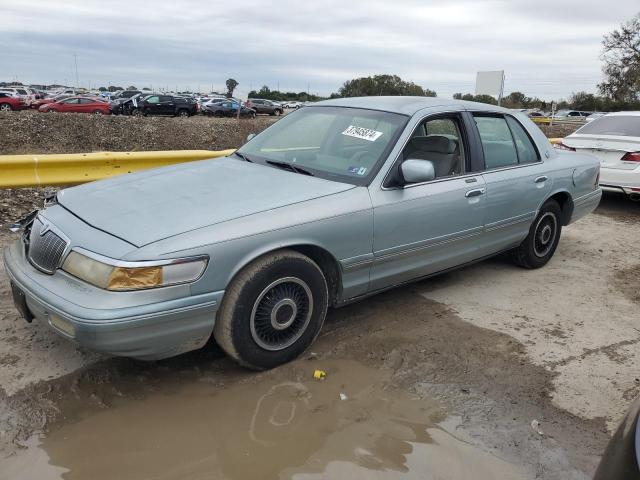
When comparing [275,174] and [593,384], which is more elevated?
[275,174]

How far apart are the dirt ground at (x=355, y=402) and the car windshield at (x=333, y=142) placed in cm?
112

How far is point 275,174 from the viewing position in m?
3.91

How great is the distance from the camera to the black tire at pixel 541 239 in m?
5.31

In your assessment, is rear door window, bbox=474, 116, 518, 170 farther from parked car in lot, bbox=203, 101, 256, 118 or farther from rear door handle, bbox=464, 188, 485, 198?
parked car in lot, bbox=203, 101, 256, 118

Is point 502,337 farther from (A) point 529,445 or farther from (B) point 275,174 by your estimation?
(B) point 275,174

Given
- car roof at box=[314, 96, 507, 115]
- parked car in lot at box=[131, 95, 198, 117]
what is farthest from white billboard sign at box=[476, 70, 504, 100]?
parked car in lot at box=[131, 95, 198, 117]

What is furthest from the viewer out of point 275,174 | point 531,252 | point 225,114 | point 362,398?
point 225,114

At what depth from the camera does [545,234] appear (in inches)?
215

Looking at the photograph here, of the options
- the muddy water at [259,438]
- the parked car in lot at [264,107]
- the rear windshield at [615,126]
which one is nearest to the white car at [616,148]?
the rear windshield at [615,126]

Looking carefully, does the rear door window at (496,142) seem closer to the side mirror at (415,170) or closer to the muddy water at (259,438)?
the side mirror at (415,170)

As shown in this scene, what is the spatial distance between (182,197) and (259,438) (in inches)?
58.3

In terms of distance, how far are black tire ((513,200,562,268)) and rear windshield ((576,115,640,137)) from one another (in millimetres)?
3459

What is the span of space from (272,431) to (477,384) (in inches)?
50.1

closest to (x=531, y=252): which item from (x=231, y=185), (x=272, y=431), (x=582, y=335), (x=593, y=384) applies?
(x=582, y=335)
